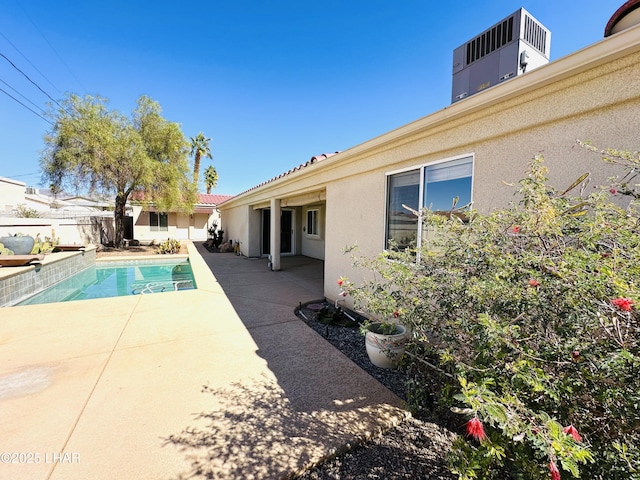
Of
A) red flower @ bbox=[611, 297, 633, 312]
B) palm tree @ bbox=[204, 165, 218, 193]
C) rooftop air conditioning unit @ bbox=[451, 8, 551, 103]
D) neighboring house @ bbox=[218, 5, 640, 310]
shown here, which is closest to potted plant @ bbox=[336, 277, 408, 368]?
neighboring house @ bbox=[218, 5, 640, 310]

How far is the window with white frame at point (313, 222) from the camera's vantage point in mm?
14734

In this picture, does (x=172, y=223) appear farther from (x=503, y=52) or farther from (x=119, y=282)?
(x=503, y=52)

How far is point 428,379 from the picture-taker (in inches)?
111

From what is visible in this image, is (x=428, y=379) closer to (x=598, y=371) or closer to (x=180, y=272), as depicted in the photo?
(x=598, y=371)

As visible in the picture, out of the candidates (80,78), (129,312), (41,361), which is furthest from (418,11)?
(80,78)

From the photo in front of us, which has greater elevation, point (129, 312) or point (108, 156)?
point (108, 156)

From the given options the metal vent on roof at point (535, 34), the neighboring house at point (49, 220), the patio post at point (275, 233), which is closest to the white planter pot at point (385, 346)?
the metal vent on roof at point (535, 34)

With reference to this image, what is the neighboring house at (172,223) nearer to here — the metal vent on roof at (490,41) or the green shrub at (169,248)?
the green shrub at (169,248)

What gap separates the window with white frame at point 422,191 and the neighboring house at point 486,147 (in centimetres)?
2

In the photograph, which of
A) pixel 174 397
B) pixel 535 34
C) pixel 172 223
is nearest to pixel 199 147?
pixel 172 223

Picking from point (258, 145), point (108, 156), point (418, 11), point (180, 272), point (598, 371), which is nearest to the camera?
point (598, 371)

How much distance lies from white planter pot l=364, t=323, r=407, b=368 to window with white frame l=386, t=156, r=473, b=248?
4.23 ft

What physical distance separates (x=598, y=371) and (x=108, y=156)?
61.8 feet

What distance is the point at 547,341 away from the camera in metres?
1.66
